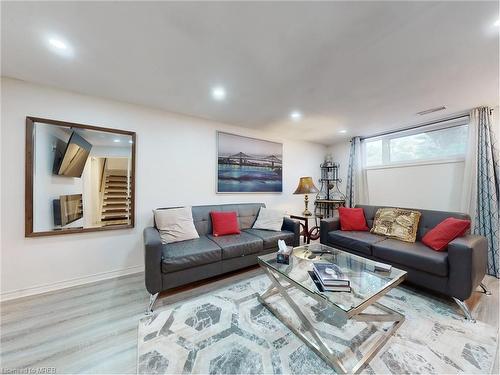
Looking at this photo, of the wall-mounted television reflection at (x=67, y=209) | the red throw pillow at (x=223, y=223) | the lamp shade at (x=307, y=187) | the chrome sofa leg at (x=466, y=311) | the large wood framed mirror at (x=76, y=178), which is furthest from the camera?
the lamp shade at (x=307, y=187)

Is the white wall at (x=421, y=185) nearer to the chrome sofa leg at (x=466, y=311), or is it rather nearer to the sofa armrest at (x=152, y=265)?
the chrome sofa leg at (x=466, y=311)

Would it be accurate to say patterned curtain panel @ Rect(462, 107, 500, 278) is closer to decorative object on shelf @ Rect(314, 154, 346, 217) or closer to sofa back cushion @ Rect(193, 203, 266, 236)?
decorative object on shelf @ Rect(314, 154, 346, 217)

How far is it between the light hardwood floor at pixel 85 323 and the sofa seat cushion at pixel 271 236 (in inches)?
25.3

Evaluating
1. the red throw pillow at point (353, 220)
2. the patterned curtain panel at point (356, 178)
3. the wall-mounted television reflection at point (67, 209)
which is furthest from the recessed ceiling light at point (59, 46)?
the patterned curtain panel at point (356, 178)

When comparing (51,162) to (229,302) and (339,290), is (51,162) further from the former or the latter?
(339,290)

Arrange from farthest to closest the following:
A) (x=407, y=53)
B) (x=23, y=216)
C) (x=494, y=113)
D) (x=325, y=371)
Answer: (x=494, y=113)
(x=23, y=216)
(x=407, y=53)
(x=325, y=371)

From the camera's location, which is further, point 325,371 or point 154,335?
point 154,335

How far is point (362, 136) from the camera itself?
3.78 m

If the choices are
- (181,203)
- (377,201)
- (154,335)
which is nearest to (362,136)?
(377,201)

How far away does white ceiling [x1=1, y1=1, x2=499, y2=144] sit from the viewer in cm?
117

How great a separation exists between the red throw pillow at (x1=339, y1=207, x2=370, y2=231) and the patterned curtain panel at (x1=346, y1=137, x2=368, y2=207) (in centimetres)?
83

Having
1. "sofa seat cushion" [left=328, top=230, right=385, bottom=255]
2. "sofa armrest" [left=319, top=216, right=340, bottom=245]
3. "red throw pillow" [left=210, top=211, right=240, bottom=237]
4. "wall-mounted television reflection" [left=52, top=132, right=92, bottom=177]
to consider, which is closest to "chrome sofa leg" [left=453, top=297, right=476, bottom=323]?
"sofa seat cushion" [left=328, top=230, right=385, bottom=255]

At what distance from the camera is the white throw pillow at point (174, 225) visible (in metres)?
2.29

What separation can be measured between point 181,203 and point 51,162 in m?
1.46
